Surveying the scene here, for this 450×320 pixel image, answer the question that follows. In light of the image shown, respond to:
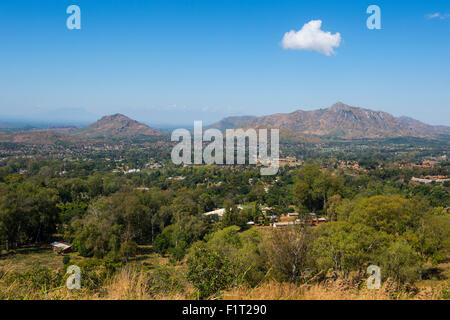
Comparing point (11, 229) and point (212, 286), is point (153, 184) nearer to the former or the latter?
Result: point (11, 229)

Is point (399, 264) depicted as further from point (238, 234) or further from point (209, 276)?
point (209, 276)

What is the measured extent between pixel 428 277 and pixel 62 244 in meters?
25.3

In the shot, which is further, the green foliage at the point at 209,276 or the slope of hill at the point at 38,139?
the slope of hill at the point at 38,139

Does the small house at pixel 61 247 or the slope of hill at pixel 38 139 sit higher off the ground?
the slope of hill at pixel 38 139

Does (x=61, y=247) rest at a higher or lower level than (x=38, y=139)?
lower

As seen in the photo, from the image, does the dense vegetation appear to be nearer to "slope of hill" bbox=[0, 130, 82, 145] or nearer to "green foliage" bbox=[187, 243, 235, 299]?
"green foliage" bbox=[187, 243, 235, 299]

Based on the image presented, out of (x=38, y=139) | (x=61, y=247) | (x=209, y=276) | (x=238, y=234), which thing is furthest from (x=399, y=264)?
(x=38, y=139)

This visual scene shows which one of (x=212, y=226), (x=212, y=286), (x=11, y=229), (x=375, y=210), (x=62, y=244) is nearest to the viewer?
(x=212, y=286)

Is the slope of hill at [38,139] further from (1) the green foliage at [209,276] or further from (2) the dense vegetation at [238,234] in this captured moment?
(1) the green foliage at [209,276]

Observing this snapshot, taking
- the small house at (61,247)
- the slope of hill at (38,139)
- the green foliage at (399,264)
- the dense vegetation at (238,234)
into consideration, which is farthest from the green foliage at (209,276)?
the slope of hill at (38,139)

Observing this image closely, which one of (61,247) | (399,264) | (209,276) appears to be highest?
(209,276)
